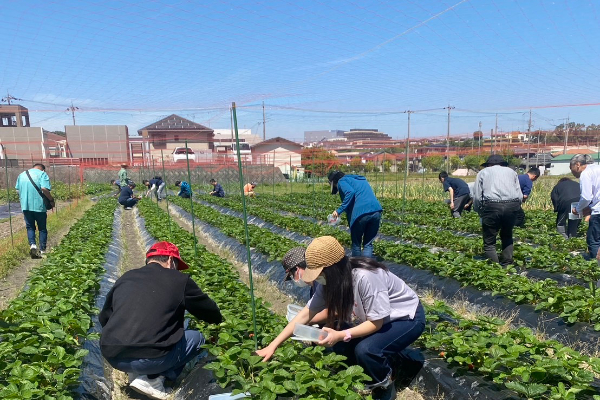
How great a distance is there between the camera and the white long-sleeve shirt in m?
5.02

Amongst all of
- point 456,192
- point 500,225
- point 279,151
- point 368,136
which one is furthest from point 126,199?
point 368,136

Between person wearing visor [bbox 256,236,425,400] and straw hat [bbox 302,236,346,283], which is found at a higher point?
straw hat [bbox 302,236,346,283]

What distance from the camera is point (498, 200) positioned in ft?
17.5

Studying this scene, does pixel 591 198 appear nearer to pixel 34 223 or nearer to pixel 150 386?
pixel 150 386

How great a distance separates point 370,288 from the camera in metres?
2.78

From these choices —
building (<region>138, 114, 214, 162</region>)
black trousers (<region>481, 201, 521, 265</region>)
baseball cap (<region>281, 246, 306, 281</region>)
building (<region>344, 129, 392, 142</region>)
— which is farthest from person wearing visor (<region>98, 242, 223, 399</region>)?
building (<region>344, 129, 392, 142</region>)

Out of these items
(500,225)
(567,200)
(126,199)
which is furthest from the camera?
(126,199)

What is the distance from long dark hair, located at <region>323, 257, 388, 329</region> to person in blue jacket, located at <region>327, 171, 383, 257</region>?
2891mm

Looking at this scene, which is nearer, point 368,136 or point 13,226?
point 13,226

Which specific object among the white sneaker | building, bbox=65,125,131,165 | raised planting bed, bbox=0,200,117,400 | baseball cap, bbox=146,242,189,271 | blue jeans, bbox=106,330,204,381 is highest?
building, bbox=65,125,131,165

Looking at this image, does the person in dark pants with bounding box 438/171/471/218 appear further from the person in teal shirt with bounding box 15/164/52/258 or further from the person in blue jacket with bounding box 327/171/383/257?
the person in teal shirt with bounding box 15/164/52/258

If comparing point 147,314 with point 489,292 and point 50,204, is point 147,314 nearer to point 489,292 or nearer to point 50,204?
point 489,292

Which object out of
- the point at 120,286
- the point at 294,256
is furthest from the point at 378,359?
the point at 120,286

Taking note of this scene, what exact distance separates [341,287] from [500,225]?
140 inches
